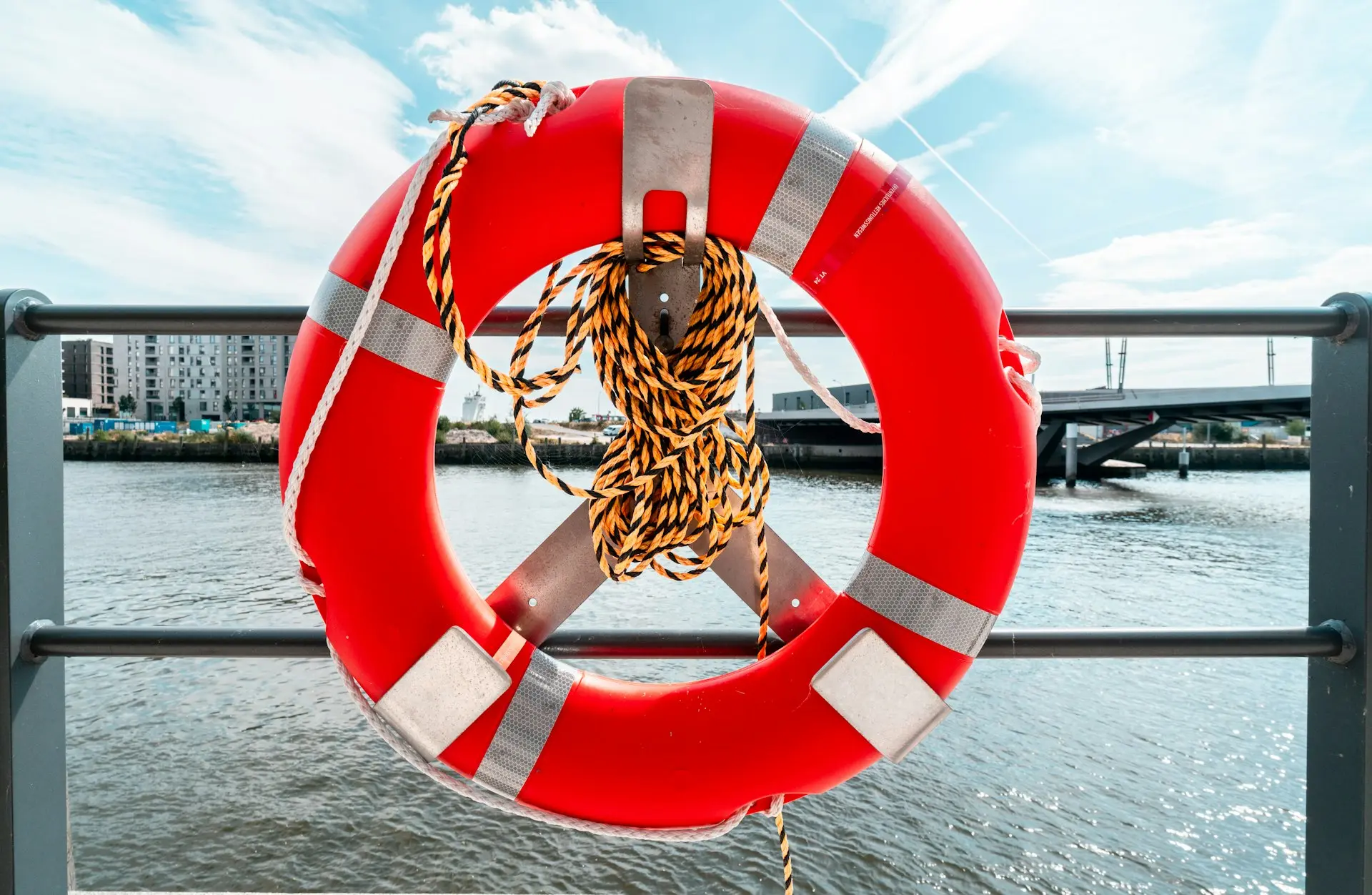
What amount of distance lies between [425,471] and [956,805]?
15.4 ft

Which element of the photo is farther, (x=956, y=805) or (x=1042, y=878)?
(x=956, y=805)

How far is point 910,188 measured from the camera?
2.76ft

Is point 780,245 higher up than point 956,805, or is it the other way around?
point 780,245

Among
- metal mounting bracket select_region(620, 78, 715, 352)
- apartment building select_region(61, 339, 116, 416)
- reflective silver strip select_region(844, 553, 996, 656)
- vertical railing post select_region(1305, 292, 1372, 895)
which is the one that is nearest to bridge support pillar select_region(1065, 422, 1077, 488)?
vertical railing post select_region(1305, 292, 1372, 895)

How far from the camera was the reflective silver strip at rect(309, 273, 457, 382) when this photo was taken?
0.78m

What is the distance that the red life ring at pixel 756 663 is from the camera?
0.79m

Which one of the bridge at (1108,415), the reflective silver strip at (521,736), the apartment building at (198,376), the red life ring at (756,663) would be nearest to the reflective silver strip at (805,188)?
the red life ring at (756,663)

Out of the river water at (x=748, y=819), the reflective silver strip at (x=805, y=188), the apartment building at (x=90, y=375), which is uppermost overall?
the apartment building at (x=90, y=375)

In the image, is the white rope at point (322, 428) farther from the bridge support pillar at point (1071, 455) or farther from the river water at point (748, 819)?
the bridge support pillar at point (1071, 455)

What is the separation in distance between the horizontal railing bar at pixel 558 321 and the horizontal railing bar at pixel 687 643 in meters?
0.34

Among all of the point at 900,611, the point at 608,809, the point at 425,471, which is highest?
the point at 425,471

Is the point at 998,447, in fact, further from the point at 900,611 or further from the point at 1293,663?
the point at 1293,663

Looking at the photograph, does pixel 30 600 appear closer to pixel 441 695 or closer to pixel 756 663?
pixel 441 695

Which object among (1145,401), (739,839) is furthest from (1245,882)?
(1145,401)
